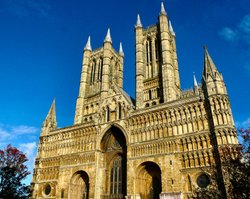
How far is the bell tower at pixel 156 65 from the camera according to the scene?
41.4 m

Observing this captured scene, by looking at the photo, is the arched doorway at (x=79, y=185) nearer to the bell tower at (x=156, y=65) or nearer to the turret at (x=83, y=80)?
the bell tower at (x=156, y=65)

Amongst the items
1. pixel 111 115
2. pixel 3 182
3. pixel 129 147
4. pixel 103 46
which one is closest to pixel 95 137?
pixel 111 115

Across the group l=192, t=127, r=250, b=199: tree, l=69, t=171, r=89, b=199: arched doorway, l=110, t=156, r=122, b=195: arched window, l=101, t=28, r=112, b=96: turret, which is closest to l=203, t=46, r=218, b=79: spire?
l=192, t=127, r=250, b=199: tree

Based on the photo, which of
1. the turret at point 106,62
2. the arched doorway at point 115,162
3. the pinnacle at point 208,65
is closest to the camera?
the pinnacle at point 208,65

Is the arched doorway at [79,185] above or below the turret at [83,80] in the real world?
below

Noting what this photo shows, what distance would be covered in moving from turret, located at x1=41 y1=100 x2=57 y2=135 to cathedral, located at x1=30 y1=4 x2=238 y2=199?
0.17 metres

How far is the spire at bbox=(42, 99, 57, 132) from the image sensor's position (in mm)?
39706

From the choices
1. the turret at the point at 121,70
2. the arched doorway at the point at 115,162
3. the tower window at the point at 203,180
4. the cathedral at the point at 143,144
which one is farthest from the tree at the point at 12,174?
the turret at the point at 121,70

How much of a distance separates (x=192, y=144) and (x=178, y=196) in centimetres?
562

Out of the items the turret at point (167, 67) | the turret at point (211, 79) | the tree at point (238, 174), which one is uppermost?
the turret at point (167, 67)

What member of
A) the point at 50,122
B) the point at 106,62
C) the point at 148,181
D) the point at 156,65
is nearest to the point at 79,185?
the point at 148,181

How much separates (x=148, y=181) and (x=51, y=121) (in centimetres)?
2115

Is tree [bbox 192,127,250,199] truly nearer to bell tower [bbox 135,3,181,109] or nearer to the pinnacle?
the pinnacle

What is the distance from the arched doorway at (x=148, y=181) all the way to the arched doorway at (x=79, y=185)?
879 cm
